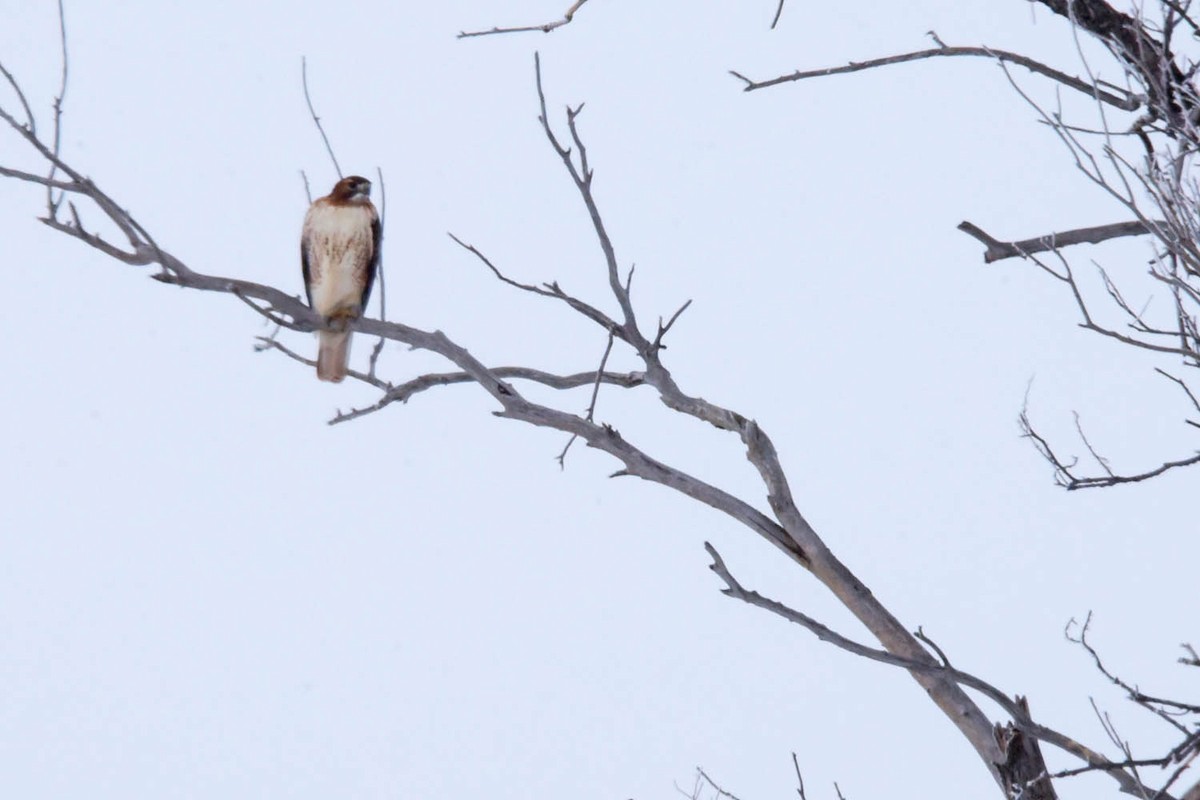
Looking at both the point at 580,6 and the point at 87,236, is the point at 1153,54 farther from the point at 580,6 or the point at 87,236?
the point at 87,236

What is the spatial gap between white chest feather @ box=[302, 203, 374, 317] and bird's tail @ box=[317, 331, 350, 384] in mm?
90

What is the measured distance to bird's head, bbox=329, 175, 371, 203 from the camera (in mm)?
4668

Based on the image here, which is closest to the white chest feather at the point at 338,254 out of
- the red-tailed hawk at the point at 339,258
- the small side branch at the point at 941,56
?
the red-tailed hawk at the point at 339,258

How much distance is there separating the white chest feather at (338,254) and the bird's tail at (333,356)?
9 centimetres

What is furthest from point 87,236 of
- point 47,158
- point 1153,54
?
point 1153,54

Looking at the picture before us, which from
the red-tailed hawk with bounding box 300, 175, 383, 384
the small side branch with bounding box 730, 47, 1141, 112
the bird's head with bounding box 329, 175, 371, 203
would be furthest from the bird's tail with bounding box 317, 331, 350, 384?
the small side branch with bounding box 730, 47, 1141, 112

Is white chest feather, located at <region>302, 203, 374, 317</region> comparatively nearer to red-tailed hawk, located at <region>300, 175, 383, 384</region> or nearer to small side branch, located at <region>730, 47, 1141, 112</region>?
red-tailed hawk, located at <region>300, 175, 383, 384</region>

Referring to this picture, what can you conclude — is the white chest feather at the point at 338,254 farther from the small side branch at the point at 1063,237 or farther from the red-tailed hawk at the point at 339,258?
the small side branch at the point at 1063,237

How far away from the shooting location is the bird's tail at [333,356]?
4.43 meters

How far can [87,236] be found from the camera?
107 inches

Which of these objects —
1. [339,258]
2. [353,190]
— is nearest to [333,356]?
[339,258]

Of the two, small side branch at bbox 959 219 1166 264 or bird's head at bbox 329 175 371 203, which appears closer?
small side branch at bbox 959 219 1166 264

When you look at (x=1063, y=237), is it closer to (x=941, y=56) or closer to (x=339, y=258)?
(x=941, y=56)

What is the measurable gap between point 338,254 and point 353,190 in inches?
10.3
